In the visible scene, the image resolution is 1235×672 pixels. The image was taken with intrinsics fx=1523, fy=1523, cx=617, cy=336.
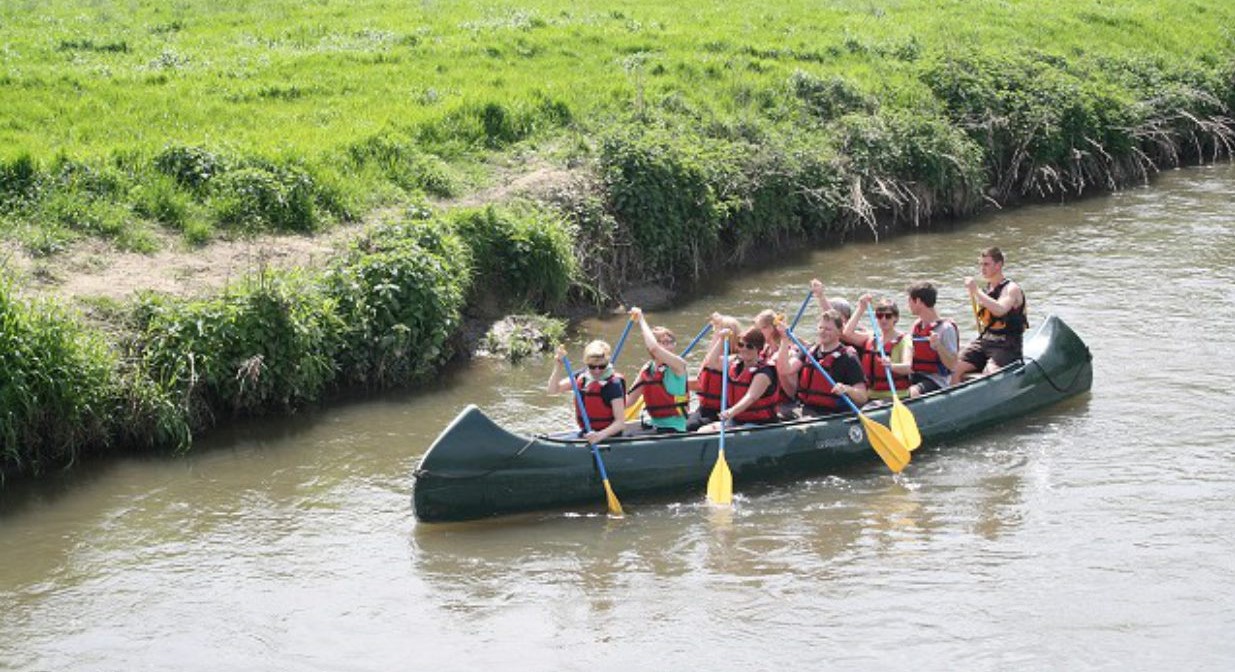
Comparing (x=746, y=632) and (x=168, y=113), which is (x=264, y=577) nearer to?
(x=746, y=632)

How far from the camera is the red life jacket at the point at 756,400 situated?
462 inches

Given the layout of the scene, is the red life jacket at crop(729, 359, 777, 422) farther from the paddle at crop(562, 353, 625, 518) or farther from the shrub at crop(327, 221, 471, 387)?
the shrub at crop(327, 221, 471, 387)

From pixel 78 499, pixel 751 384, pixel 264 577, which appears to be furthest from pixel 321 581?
pixel 751 384

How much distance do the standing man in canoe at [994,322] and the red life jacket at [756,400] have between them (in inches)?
78.7

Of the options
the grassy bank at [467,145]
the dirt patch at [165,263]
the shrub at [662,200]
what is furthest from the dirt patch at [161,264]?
the shrub at [662,200]

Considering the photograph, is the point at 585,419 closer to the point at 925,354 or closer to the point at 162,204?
the point at 925,354

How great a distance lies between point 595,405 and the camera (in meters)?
11.2

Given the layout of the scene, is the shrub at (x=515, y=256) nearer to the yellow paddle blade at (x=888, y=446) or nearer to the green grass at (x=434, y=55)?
the green grass at (x=434, y=55)

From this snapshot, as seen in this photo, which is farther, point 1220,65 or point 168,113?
point 1220,65

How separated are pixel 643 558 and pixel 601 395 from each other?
1.46 m

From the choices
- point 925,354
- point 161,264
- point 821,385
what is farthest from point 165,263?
point 925,354

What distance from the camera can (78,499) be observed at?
1117cm

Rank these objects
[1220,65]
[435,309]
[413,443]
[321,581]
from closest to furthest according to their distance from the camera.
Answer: [321,581] < [413,443] < [435,309] < [1220,65]

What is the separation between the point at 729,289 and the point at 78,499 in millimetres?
7916
